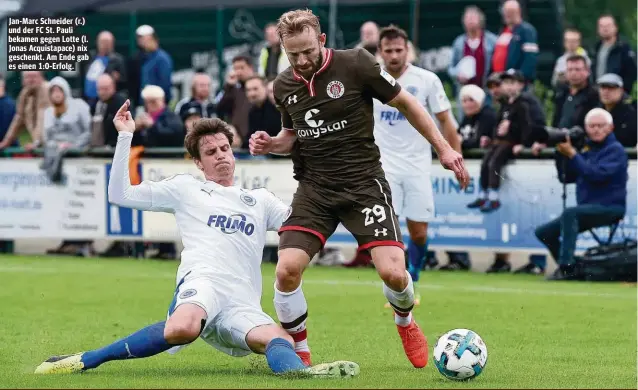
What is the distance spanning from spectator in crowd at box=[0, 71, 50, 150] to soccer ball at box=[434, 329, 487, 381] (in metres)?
12.7

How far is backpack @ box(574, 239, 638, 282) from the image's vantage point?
1517 centimetres

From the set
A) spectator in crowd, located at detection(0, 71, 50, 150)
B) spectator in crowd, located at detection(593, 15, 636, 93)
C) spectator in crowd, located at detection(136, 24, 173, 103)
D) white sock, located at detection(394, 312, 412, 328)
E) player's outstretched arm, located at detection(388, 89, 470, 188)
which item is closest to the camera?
player's outstretched arm, located at detection(388, 89, 470, 188)

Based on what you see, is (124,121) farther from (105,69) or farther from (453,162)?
(105,69)

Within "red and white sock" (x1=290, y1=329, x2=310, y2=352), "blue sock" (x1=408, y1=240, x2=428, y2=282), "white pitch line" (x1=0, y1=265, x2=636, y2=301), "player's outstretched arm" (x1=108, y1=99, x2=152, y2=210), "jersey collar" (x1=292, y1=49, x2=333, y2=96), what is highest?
"jersey collar" (x1=292, y1=49, x2=333, y2=96)

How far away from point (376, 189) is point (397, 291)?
0.68 metres

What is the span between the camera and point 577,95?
16234 millimetres

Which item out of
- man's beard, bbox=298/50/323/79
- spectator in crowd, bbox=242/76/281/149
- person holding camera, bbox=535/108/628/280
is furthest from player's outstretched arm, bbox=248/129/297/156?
spectator in crowd, bbox=242/76/281/149

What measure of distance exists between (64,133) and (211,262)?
11282 mm

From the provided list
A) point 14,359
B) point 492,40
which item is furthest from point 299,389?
point 492,40

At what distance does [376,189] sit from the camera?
29.0 ft

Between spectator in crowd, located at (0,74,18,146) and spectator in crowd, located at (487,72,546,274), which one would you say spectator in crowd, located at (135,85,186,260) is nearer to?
spectator in crowd, located at (0,74,18,146)

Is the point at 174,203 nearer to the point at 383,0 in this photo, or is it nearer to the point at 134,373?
the point at 134,373

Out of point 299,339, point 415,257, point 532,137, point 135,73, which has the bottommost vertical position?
point 415,257

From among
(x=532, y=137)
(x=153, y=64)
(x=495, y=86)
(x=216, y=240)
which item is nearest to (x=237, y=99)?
(x=153, y=64)
